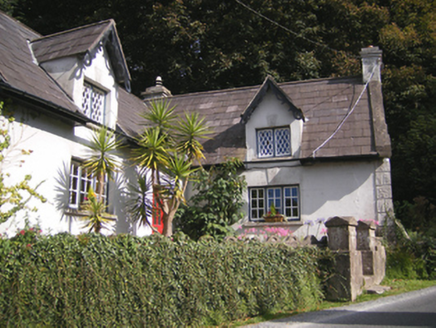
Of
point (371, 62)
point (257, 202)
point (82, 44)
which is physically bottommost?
point (257, 202)

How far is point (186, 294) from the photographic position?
7441 mm

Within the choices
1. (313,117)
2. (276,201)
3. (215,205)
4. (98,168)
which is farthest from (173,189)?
(313,117)

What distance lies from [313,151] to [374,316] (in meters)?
7.85

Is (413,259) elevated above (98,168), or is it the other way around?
(98,168)

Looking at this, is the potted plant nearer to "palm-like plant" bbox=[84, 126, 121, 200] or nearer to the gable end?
the gable end

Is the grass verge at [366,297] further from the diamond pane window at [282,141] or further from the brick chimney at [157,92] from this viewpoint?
the brick chimney at [157,92]

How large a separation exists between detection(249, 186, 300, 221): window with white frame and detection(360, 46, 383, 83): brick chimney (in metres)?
5.39

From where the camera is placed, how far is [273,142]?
16156mm

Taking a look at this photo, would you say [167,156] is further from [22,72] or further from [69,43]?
[22,72]

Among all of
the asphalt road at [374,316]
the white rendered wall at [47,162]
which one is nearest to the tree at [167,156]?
the white rendered wall at [47,162]

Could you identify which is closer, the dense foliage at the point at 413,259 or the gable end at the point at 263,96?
the dense foliage at the point at 413,259

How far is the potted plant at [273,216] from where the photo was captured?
1506 cm

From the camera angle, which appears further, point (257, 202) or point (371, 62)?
point (371, 62)

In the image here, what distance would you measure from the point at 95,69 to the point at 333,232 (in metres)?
7.88
